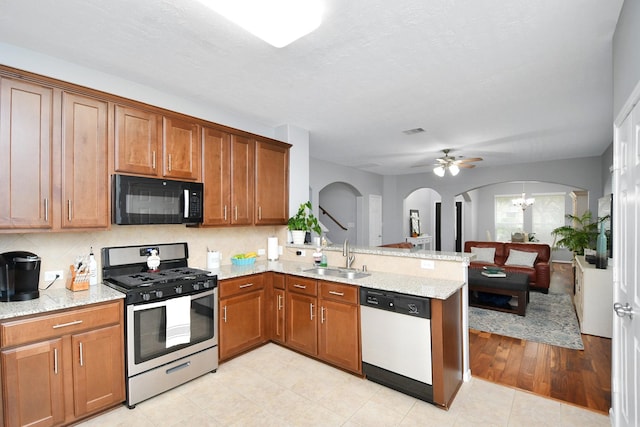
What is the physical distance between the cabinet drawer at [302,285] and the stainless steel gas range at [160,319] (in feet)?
2.49

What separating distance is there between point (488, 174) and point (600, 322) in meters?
4.18

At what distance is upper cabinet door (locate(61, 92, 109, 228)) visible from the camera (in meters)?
2.35

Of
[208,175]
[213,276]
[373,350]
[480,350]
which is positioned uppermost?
[208,175]

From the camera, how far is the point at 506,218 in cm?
1136

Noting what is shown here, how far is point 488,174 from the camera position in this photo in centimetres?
732

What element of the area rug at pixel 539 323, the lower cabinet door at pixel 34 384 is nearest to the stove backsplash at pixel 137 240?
the lower cabinet door at pixel 34 384

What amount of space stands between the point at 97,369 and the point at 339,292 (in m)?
1.92

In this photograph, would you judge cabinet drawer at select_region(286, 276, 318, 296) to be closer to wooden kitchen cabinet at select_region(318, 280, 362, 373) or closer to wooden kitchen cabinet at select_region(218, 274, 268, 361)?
wooden kitchen cabinet at select_region(318, 280, 362, 373)

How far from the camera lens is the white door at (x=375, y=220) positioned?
8.43 m

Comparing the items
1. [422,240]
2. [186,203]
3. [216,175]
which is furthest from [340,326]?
[422,240]

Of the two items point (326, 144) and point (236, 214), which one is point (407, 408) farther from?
point (326, 144)

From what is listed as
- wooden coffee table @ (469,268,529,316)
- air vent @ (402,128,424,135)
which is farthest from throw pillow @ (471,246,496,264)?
air vent @ (402,128,424,135)

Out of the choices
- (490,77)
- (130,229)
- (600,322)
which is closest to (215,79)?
(130,229)

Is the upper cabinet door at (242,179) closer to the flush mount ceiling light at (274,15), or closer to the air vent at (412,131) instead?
the flush mount ceiling light at (274,15)
